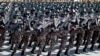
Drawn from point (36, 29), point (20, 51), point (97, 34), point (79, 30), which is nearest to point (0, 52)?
point (20, 51)

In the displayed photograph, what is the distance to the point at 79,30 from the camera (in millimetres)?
9500

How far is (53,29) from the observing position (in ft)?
28.3

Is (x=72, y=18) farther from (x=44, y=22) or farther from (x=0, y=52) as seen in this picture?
(x=0, y=52)

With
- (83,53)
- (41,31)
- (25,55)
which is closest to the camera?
(41,31)

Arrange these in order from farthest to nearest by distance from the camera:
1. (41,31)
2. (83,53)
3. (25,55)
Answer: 1. (83,53)
2. (25,55)
3. (41,31)

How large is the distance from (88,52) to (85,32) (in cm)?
75

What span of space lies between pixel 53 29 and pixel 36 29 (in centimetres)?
51

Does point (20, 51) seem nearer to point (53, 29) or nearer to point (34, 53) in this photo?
point (34, 53)

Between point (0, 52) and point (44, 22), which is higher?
point (44, 22)

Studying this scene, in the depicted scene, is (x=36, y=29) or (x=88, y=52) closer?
(x=36, y=29)

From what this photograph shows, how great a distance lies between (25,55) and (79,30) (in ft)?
6.42

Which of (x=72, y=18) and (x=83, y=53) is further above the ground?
(x=72, y=18)

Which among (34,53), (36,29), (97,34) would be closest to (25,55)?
(34,53)

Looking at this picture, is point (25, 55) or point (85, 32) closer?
point (25, 55)
